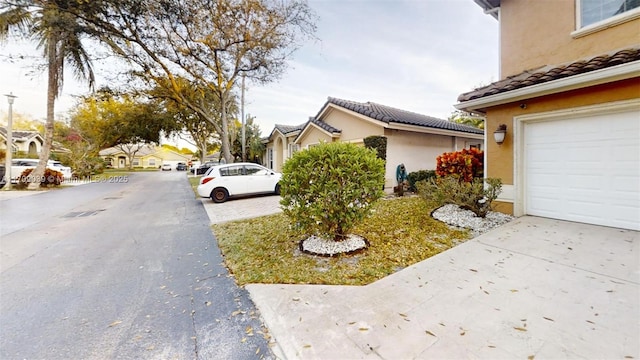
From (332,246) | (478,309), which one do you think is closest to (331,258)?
(332,246)

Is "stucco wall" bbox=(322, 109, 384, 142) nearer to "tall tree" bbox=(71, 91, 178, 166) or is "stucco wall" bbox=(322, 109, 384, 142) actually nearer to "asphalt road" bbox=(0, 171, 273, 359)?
"asphalt road" bbox=(0, 171, 273, 359)

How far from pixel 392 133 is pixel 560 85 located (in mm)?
6586

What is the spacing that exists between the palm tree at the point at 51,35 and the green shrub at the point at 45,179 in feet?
1.67

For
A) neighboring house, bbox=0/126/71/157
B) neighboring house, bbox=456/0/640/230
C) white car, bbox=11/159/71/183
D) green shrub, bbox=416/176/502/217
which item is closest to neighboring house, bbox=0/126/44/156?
neighboring house, bbox=0/126/71/157

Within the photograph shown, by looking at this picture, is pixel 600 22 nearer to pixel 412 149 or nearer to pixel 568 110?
pixel 568 110

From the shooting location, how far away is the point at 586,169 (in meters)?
5.25

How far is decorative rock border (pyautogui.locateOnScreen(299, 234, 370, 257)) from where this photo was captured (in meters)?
4.45

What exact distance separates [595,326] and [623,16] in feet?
21.4

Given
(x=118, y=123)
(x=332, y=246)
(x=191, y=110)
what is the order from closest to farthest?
1. (x=332, y=246)
2. (x=191, y=110)
3. (x=118, y=123)

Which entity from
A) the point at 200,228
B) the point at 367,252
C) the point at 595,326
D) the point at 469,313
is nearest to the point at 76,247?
the point at 200,228

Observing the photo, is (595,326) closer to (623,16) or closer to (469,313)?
(469,313)

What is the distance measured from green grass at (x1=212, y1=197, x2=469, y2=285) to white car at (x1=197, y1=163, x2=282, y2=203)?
404 cm

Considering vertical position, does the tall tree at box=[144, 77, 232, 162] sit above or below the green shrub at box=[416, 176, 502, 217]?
above

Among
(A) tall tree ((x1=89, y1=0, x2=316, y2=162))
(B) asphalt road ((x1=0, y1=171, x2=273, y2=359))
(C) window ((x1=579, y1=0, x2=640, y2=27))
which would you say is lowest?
(B) asphalt road ((x1=0, y1=171, x2=273, y2=359))
